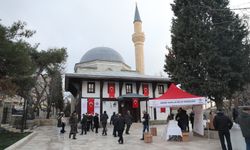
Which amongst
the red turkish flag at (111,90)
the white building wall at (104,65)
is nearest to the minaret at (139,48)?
the white building wall at (104,65)

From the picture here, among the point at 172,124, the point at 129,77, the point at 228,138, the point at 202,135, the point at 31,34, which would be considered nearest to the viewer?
the point at 228,138

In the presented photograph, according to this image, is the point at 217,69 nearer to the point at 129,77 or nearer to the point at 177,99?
the point at 177,99

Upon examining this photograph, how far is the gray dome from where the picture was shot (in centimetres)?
4494

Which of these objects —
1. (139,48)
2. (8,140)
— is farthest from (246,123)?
(139,48)

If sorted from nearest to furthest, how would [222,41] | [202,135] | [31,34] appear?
[202,135] < [222,41] < [31,34]

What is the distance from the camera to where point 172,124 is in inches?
544

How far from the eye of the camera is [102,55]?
4525cm

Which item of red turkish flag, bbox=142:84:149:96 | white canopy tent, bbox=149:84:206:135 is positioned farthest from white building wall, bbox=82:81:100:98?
white canopy tent, bbox=149:84:206:135

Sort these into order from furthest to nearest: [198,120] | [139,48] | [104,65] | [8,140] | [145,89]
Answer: [139,48], [104,65], [145,89], [198,120], [8,140]

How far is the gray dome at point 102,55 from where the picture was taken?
44938 millimetres

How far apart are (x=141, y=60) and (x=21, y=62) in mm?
30446

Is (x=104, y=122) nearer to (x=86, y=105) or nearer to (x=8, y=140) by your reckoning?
(x=8, y=140)

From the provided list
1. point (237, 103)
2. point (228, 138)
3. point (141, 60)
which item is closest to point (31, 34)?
point (228, 138)

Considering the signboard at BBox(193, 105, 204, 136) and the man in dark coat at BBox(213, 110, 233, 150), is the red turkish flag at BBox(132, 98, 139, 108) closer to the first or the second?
the signboard at BBox(193, 105, 204, 136)
